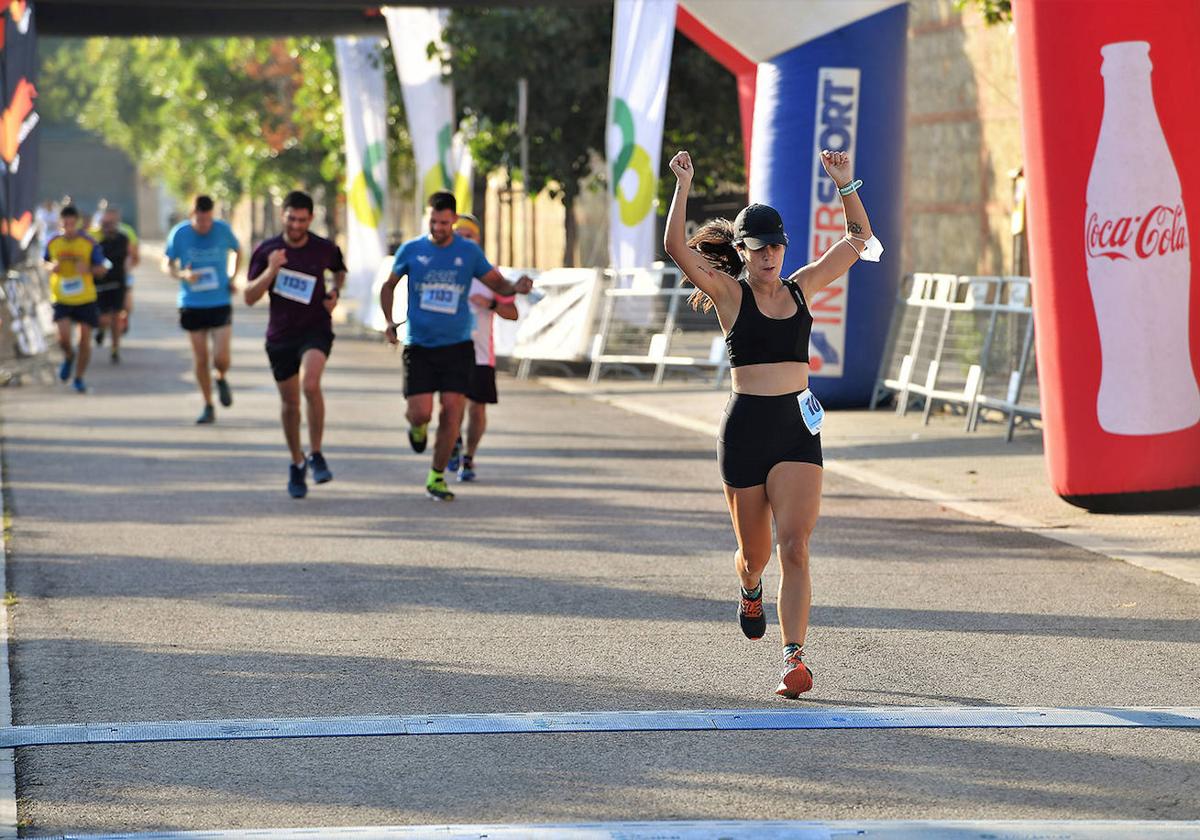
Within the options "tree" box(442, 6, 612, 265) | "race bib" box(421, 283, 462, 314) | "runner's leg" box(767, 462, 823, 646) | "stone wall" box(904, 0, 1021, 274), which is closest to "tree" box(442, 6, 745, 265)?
"tree" box(442, 6, 612, 265)

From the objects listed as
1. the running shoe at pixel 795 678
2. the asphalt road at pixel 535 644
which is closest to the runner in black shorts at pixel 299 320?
the asphalt road at pixel 535 644

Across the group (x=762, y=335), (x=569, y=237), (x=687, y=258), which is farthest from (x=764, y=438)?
(x=569, y=237)

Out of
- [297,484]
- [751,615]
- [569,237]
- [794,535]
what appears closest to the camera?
[794,535]

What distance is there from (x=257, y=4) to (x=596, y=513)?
45.9 ft

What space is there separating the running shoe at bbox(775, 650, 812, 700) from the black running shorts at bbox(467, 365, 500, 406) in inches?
257

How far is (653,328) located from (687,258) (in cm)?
1433

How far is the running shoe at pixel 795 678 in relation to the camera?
6.63 meters

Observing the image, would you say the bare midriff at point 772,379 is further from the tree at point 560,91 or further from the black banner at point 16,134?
the tree at point 560,91

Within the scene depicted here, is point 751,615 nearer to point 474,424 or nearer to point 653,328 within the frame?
point 474,424

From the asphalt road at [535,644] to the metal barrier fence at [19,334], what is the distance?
701 cm

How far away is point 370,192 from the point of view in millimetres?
27562

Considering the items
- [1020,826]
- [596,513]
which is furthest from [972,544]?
[1020,826]

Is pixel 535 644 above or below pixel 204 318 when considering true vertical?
below

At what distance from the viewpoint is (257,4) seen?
77.7 ft
